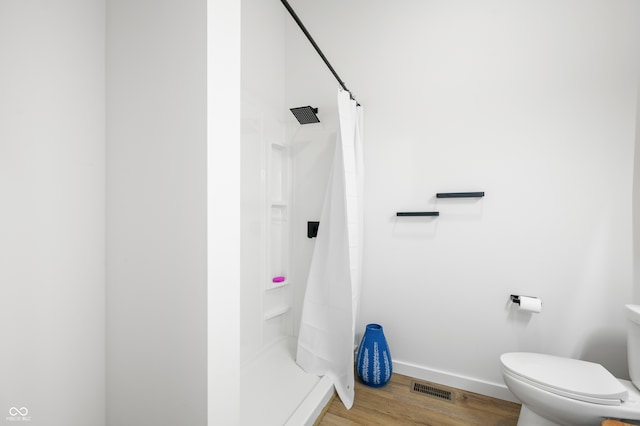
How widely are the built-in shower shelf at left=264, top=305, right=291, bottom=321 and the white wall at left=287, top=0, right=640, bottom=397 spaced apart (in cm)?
64

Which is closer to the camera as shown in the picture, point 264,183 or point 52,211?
point 52,211

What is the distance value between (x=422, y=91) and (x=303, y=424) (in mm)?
→ 1994

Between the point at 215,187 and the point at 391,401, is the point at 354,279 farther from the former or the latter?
the point at 215,187

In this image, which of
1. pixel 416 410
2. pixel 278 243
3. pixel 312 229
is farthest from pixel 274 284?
pixel 416 410

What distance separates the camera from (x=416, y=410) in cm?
145

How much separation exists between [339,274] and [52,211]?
129 centimetres

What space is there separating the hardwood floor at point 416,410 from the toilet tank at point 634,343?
56cm

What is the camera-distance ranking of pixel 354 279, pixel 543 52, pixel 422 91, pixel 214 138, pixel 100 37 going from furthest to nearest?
pixel 422 91
pixel 354 279
pixel 543 52
pixel 100 37
pixel 214 138

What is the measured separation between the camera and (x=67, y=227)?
726mm

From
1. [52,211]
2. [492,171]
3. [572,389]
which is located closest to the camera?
[52,211]

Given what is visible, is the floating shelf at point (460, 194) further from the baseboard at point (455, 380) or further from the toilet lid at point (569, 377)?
the baseboard at point (455, 380)

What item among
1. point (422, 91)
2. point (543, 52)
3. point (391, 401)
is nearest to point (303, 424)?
point (391, 401)

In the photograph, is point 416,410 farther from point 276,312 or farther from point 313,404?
point 276,312

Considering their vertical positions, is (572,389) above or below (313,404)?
above
